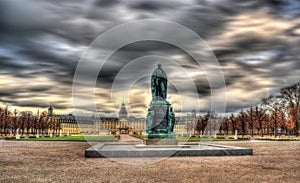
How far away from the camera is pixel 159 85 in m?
30.9

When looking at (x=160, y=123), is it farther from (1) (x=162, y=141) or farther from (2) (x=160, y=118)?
(1) (x=162, y=141)

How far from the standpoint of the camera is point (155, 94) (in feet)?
101

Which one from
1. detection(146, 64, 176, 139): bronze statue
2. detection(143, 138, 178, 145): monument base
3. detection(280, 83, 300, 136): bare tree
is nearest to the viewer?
detection(143, 138, 178, 145): monument base

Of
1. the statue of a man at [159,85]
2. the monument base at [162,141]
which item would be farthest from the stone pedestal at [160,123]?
the statue of a man at [159,85]

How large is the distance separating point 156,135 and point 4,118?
6407 centimetres

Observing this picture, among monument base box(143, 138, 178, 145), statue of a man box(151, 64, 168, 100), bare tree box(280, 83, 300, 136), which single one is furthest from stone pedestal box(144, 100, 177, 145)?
bare tree box(280, 83, 300, 136)

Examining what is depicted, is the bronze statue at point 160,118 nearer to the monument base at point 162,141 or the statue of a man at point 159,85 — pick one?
the statue of a man at point 159,85

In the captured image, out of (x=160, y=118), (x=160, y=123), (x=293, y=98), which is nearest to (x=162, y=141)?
(x=160, y=123)

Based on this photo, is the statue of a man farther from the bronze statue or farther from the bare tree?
the bare tree

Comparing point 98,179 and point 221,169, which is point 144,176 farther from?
point 221,169

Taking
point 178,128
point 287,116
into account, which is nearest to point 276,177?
point 287,116

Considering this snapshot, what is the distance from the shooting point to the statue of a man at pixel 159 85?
Result: 3073cm

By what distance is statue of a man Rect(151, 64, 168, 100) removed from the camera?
101 feet

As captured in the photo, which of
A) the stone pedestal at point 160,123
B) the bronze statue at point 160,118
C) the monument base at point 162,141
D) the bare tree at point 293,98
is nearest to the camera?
the monument base at point 162,141
